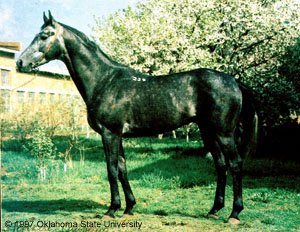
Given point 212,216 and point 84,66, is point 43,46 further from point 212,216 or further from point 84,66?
point 212,216

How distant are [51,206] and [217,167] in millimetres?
3453

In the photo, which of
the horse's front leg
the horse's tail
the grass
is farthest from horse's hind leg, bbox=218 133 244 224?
the horse's front leg

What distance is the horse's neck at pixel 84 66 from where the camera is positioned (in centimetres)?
665

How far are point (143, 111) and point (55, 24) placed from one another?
2.18 meters

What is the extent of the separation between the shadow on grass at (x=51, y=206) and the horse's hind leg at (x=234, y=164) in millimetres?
2621

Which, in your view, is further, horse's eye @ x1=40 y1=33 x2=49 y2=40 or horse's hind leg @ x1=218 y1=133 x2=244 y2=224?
horse's eye @ x1=40 y1=33 x2=49 y2=40

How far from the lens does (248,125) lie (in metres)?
6.71

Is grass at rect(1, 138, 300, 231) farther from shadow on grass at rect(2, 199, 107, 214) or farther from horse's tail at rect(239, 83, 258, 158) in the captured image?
horse's tail at rect(239, 83, 258, 158)

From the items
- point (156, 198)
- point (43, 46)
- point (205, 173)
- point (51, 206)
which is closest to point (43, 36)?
point (43, 46)

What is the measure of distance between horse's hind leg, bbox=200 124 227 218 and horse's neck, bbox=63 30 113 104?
211 cm

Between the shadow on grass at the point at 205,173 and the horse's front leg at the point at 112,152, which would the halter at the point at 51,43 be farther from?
the shadow on grass at the point at 205,173

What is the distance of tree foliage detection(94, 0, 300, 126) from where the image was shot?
1825 centimetres

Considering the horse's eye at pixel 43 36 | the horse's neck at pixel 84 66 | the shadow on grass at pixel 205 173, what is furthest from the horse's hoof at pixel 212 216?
the horse's eye at pixel 43 36

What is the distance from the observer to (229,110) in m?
6.32
